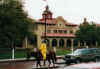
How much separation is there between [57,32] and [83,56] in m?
53.9

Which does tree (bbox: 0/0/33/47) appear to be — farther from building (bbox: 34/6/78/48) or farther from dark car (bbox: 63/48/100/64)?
building (bbox: 34/6/78/48)

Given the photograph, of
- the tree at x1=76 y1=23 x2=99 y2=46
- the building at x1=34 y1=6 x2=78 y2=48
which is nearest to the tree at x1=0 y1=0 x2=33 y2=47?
the building at x1=34 y1=6 x2=78 y2=48

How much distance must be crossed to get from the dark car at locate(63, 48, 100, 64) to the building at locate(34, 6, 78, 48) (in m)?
49.7

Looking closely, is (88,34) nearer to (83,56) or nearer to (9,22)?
(9,22)

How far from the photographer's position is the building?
7588 centimetres

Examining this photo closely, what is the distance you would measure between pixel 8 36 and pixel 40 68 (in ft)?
75.7

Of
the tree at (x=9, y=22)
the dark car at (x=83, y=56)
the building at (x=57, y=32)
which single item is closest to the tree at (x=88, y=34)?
the building at (x=57, y=32)

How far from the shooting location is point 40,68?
22.2 metres

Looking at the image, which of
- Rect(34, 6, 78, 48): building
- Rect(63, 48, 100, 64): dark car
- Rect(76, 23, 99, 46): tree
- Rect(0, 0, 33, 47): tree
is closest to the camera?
Rect(63, 48, 100, 64): dark car

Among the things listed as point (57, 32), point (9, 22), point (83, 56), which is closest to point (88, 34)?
point (57, 32)

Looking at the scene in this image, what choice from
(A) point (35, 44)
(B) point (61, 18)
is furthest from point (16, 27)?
(B) point (61, 18)

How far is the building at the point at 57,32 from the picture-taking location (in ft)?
249

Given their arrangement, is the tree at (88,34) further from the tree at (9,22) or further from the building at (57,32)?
the tree at (9,22)

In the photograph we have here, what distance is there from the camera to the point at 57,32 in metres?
78.8
